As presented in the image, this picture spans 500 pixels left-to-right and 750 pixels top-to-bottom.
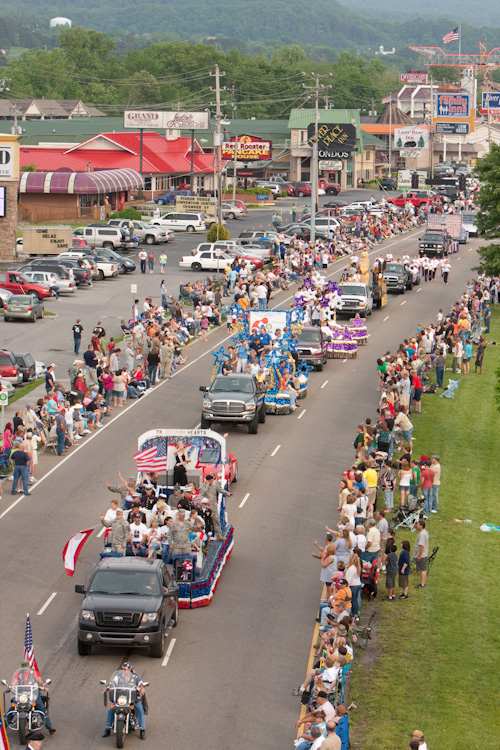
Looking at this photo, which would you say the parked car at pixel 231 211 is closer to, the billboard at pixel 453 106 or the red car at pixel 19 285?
the red car at pixel 19 285

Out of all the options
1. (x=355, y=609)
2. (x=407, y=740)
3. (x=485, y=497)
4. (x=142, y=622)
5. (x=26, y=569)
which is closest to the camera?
(x=407, y=740)

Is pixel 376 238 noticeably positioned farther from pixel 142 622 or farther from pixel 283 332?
pixel 142 622

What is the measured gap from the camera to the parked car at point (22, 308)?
49844 millimetres

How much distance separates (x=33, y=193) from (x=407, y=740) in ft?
253

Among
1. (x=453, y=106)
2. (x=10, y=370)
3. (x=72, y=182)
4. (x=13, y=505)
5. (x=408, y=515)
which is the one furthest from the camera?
(x=453, y=106)

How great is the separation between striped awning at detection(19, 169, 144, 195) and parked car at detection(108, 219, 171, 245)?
11.3 metres

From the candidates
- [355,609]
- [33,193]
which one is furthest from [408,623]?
[33,193]

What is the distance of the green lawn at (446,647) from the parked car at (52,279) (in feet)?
95.6

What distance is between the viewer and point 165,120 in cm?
9931

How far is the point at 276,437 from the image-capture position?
33.9 meters

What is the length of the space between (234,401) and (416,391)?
280 inches

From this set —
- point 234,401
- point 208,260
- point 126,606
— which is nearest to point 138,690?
point 126,606

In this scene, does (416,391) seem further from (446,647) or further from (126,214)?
(126,214)

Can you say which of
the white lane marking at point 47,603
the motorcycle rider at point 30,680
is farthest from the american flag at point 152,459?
the motorcycle rider at point 30,680
